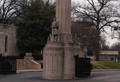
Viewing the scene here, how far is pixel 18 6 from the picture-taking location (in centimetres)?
6228

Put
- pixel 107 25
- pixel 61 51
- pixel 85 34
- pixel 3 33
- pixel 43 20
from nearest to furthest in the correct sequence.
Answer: pixel 61 51 < pixel 3 33 < pixel 43 20 < pixel 85 34 < pixel 107 25

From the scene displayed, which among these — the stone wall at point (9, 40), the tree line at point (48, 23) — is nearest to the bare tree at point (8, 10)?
the tree line at point (48, 23)

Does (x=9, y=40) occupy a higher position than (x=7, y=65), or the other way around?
(x=9, y=40)

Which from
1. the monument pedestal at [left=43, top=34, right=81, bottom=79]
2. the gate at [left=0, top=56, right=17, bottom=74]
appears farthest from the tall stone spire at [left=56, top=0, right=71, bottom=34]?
the gate at [left=0, top=56, right=17, bottom=74]

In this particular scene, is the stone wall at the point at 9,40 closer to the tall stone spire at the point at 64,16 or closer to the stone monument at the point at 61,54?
the tall stone spire at the point at 64,16

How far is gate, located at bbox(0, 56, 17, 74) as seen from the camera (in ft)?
79.0

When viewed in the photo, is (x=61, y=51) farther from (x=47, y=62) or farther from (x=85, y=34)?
(x=85, y=34)

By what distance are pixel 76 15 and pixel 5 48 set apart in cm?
1872

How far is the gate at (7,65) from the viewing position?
24.1 meters

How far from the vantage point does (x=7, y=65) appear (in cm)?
2456

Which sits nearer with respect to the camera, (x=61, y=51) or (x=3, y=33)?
(x=61, y=51)

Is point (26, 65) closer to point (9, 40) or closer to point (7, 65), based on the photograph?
point (9, 40)

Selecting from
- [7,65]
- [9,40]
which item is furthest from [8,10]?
[7,65]

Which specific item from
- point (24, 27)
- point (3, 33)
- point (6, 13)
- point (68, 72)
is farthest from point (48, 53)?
point (6, 13)
